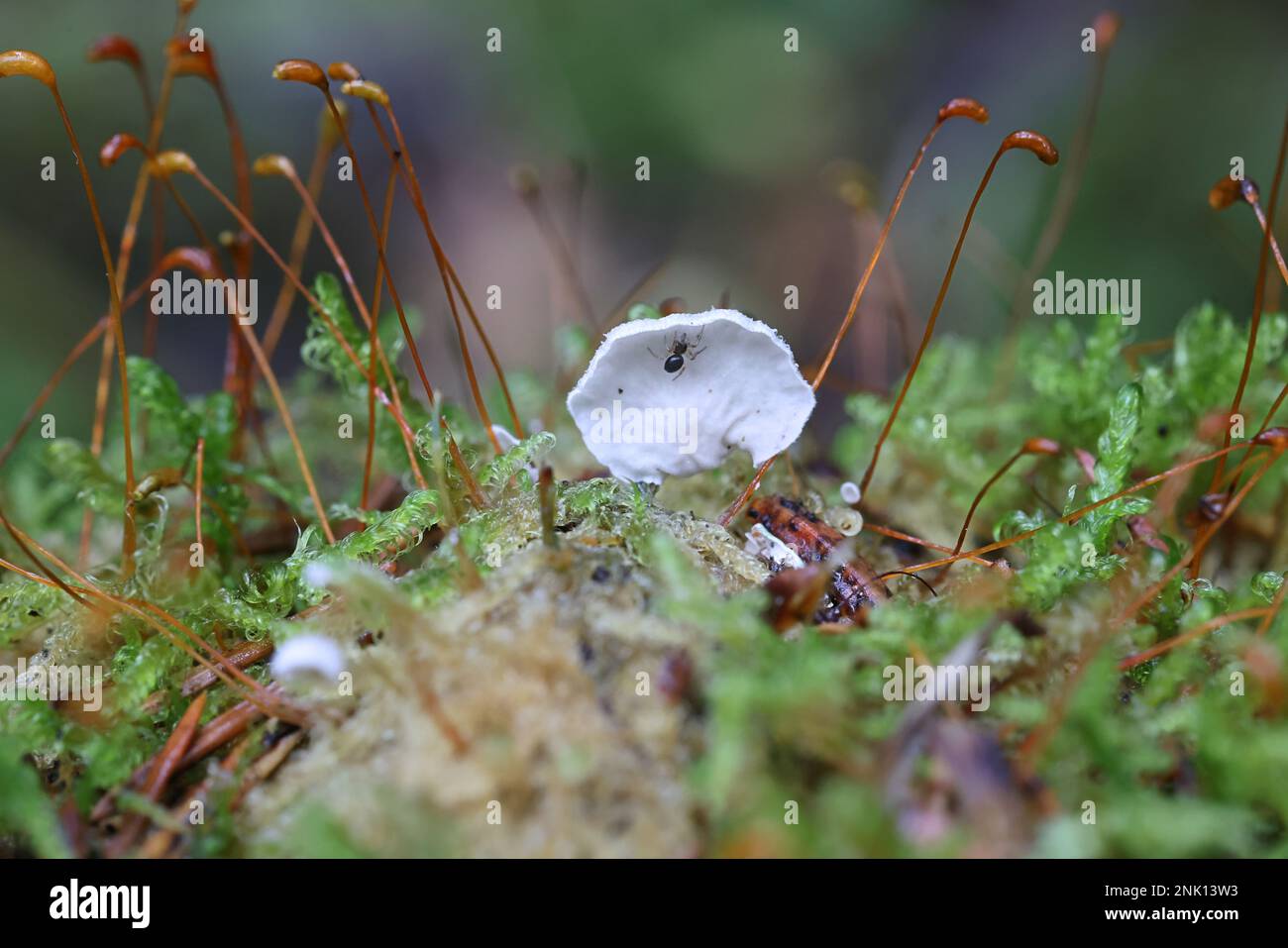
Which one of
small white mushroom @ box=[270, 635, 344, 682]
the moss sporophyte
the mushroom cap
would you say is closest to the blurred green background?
the moss sporophyte

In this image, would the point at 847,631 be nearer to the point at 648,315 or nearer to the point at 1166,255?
the point at 648,315

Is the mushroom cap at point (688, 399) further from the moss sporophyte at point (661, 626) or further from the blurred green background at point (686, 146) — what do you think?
the blurred green background at point (686, 146)

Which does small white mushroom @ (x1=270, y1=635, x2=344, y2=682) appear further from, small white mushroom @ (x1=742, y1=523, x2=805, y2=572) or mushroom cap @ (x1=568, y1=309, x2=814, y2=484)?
small white mushroom @ (x1=742, y1=523, x2=805, y2=572)

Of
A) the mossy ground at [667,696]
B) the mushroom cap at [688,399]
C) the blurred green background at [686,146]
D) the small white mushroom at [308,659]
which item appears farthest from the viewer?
the blurred green background at [686,146]

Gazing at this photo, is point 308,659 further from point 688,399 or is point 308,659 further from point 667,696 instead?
point 688,399

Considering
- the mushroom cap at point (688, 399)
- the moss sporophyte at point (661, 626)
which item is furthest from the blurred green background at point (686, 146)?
the mushroom cap at point (688, 399)

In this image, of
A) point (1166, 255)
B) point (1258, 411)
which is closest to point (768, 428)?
point (1258, 411)
